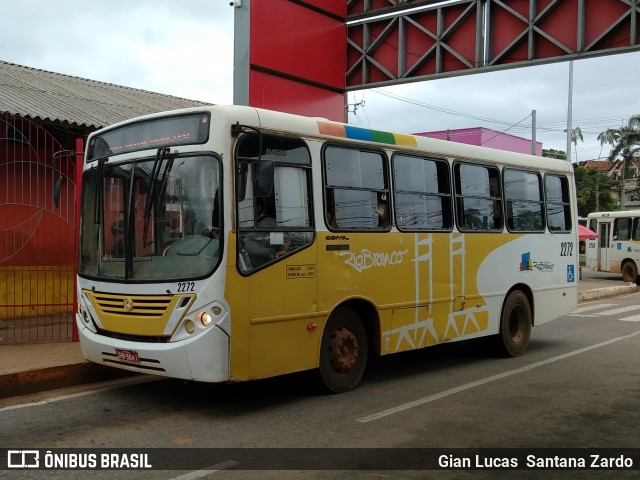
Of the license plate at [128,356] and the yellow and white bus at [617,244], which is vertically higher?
the yellow and white bus at [617,244]

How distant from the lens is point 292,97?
12.3 m

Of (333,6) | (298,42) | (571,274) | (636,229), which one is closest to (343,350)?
(571,274)

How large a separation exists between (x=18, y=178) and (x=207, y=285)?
6.75 meters

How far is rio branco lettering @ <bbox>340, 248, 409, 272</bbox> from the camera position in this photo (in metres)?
7.25

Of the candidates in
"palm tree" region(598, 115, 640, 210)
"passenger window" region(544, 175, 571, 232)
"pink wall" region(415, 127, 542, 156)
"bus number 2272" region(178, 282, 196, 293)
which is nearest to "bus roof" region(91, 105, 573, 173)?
"passenger window" region(544, 175, 571, 232)

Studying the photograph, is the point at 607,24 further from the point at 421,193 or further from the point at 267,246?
the point at 267,246

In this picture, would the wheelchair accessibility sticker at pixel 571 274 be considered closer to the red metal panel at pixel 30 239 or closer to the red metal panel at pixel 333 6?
the red metal panel at pixel 333 6

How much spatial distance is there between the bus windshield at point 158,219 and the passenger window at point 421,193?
2.67 meters

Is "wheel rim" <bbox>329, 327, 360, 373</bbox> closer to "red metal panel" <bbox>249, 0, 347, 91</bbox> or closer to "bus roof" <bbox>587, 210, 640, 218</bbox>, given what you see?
"red metal panel" <bbox>249, 0, 347, 91</bbox>

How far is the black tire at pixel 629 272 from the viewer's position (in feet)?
82.2

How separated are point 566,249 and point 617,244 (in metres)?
16.5

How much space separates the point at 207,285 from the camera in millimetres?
5984

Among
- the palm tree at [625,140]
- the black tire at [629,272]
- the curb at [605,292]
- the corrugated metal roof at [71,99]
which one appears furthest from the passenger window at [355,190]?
the palm tree at [625,140]

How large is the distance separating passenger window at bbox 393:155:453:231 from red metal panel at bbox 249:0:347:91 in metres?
4.33
